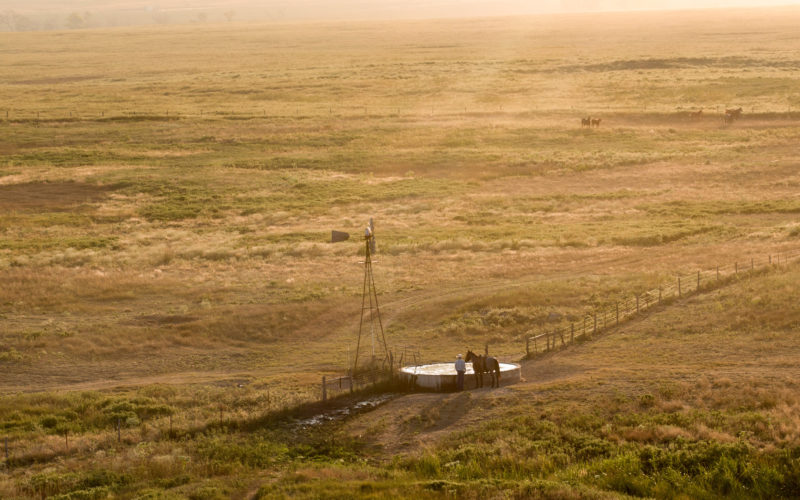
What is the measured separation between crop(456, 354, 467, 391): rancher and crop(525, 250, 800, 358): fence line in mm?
3877

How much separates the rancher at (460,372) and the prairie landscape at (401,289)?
37 centimetres

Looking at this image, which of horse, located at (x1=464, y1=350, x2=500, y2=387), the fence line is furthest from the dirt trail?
the fence line

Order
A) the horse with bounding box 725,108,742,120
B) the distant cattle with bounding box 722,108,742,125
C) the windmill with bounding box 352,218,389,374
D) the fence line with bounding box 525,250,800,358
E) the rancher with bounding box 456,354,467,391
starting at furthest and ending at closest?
the horse with bounding box 725,108,742,120 < the distant cattle with bounding box 722,108,742,125 < the fence line with bounding box 525,250,800,358 < the windmill with bounding box 352,218,389,374 < the rancher with bounding box 456,354,467,391

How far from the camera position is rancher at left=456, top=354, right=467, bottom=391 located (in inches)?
935

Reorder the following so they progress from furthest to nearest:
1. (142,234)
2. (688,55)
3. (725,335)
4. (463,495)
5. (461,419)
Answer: (688,55)
(142,234)
(725,335)
(461,419)
(463,495)

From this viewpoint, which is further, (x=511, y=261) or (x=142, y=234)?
(x=142, y=234)

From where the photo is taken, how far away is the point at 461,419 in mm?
21859

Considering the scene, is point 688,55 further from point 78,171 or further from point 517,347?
point 517,347

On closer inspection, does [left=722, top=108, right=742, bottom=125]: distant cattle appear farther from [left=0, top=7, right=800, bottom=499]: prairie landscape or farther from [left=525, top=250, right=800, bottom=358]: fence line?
[left=525, top=250, right=800, bottom=358]: fence line

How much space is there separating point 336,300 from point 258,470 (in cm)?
1598

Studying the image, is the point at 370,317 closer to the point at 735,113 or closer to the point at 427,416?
the point at 427,416

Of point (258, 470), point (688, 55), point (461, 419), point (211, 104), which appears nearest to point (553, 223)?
point (461, 419)

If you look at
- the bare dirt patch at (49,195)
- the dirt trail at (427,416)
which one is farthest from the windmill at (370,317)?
the bare dirt patch at (49,195)

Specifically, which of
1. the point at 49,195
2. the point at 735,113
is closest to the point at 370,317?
the point at 49,195
